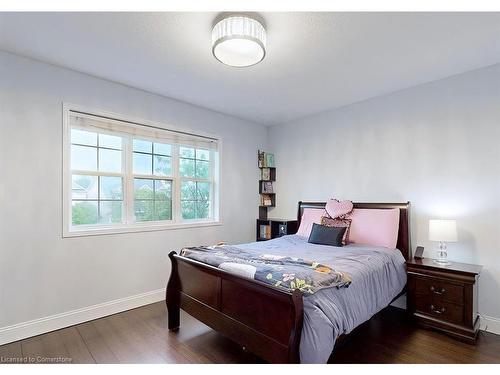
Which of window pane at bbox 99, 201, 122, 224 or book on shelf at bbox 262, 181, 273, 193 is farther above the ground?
book on shelf at bbox 262, 181, 273, 193

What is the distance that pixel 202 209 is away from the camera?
3.97 metres

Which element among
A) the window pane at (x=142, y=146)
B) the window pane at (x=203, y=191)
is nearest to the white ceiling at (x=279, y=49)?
the window pane at (x=142, y=146)

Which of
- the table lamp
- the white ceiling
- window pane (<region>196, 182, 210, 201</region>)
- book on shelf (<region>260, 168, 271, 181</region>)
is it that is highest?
the white ceiling

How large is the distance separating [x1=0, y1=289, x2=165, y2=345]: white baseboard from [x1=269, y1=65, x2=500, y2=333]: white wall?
8.50 feet

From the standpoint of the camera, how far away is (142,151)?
11.0 feet

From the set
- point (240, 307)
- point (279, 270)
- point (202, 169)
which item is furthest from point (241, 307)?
point (202, 169)

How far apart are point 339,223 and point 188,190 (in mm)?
2048

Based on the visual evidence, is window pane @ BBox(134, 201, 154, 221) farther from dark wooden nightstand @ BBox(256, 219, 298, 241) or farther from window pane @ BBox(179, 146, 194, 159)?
dark wooden nightstand @ BBox(256, 219, 298, 241)

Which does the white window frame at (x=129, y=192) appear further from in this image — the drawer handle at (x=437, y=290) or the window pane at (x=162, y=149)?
the drawer handle at (x=437, y=290)

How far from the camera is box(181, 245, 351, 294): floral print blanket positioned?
1.70m

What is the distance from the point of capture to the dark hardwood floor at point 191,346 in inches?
81.7

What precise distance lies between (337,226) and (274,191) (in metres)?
1.58

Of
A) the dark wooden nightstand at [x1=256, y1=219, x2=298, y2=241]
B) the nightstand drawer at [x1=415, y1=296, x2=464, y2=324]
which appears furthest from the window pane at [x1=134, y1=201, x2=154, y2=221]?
the nightstand drawer at [x1=415, y1=296, x2=464, y2=324]

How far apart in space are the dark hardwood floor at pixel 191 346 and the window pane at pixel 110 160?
1.60 metres
